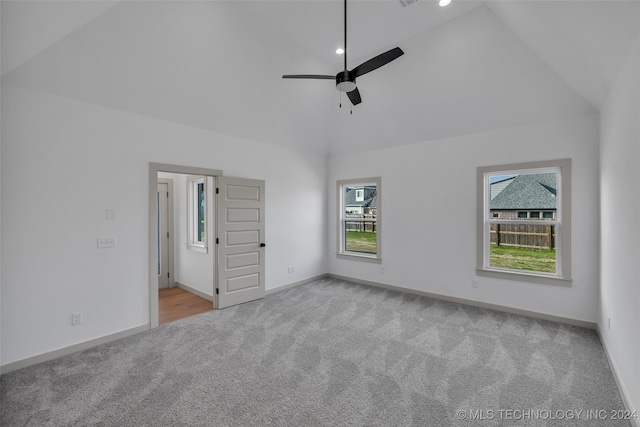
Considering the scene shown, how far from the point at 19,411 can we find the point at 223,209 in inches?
110

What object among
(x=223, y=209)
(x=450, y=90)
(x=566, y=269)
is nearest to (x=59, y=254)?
(x=223, y=209)

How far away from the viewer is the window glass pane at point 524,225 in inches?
155

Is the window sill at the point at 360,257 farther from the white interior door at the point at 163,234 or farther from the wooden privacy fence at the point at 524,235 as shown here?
the white interior door at the point at 163,234

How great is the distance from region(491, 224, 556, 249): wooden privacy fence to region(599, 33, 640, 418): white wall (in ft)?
2.94

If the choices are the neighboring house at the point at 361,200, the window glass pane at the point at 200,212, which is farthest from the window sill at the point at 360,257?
the window glass pane at the point at 200,212

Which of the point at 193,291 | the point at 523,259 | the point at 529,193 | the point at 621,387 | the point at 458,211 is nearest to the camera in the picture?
the point at 621,387

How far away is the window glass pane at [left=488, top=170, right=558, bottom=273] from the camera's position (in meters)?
3.93

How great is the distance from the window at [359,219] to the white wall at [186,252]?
8.71 ft

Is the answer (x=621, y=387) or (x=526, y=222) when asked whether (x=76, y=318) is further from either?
(x=526, y=222)

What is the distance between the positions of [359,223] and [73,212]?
15.0 ft

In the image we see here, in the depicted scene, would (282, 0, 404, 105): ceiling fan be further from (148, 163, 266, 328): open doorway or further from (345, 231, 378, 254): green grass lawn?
(345, 231, 378, 254): green grass lawn

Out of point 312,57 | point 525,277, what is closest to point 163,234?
point 312,57

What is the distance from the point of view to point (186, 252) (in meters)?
5.30

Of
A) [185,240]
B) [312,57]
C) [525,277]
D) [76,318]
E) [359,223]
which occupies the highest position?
[312,57]
